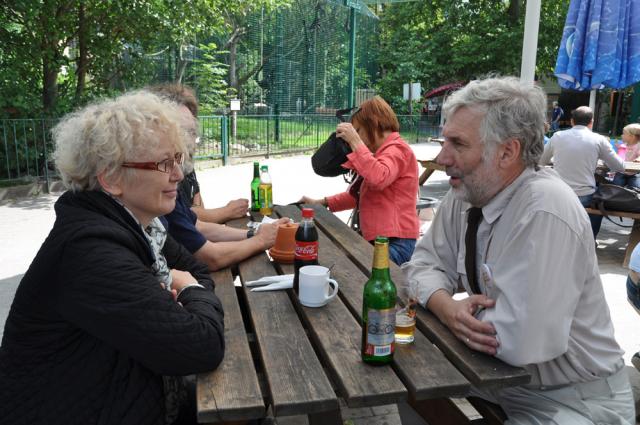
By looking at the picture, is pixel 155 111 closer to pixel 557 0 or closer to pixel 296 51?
pixel 296 51

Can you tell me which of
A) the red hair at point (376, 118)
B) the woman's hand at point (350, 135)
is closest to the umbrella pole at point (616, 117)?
the red hair at point (376, 118)

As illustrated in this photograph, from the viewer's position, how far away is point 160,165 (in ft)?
5.68

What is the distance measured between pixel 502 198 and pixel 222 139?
1095 centimetres

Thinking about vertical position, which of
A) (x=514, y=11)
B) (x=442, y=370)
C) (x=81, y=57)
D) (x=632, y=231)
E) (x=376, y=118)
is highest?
(x=514, y=11)

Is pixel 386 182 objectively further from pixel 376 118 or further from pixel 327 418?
pixel 327 418

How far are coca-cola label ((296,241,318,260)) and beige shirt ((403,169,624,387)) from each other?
500mm

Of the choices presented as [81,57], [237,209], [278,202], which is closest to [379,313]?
[237,209]

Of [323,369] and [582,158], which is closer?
[323,369]

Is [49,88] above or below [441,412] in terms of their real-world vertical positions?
above

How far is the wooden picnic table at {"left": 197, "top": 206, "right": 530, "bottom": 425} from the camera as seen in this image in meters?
1.44

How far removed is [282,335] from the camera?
1814mm

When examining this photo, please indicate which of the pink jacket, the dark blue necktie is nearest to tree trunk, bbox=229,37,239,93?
the pink jacket

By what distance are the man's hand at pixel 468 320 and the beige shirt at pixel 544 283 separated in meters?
0.03

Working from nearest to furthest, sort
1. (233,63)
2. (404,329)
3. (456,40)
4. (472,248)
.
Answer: (404,329) → (472,248) → (233,63) → (456,40)
